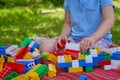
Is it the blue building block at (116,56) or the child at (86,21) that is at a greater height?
the child at (86,21)

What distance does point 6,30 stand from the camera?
14.0ft

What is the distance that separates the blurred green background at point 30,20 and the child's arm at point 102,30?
3.56ft

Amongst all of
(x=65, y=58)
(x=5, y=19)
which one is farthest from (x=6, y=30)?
(x=65, y=58)

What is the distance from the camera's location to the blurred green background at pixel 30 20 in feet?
13.0

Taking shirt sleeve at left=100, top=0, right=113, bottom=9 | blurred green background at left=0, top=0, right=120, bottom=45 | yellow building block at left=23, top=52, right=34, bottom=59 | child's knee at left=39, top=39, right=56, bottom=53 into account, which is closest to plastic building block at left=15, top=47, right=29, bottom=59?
yellow building block at left=23, top=52, right=34, bottom=59

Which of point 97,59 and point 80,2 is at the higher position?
point 80,2

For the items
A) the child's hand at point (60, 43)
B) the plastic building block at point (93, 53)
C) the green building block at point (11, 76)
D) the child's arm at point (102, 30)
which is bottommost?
the green building block at point (11, 76)

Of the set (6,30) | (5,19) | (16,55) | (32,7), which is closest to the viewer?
(16,55)

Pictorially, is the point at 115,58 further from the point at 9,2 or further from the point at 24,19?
the point at 9,2

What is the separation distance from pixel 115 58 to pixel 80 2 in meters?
0.54

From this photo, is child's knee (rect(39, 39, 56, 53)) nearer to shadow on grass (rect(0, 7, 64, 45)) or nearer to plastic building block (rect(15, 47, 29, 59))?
plastic building block (rect(15, 47, 29, 59))

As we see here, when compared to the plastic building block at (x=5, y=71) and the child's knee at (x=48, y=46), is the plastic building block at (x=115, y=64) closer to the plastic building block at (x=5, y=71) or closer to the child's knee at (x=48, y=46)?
the child's knee at (x=48, y=46)

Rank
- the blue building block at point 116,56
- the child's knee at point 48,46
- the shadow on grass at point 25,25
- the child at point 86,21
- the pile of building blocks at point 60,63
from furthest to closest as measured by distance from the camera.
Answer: the shadow on grass at point 25,25
the child's knee at point 48,46
the child at point 86,21
the blue building block at point 116,56
the pile of building blocks at point 60,63

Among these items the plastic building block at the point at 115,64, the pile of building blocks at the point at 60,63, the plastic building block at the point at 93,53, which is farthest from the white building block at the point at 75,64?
the plastic building block at the point at 115,64
